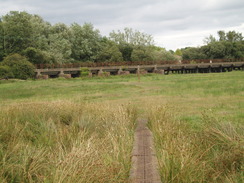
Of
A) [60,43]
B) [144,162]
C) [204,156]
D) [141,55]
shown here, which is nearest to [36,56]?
[60,43]

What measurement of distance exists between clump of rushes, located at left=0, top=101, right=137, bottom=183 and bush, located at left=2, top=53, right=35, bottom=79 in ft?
93.4

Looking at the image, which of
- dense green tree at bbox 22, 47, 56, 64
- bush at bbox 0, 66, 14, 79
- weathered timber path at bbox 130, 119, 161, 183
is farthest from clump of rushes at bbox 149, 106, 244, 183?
dense green tree at bbox 22, 47, 56, 64

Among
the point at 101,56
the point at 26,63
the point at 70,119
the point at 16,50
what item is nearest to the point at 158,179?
the point at 70,119

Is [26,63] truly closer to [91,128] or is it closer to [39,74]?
[39,74]

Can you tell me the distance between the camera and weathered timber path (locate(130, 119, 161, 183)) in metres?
4.44

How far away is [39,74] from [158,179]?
36.1m

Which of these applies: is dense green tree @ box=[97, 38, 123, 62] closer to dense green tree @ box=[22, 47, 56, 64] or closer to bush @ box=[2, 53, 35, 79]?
dense green tree @ box=[22, 47, 56, 64]

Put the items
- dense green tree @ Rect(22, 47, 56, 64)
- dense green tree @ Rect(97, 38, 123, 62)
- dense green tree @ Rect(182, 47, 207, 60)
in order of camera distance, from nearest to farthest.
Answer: dense green tree @ Rect(22, 47, 56, 64) → dense green tree @ Rect(97, 38, 123, 62) → dense green tree @ Rect(182, 47, 207, 60)

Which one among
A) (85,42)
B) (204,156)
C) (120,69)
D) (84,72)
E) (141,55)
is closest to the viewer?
(204,156)

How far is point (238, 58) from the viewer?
68000 mm

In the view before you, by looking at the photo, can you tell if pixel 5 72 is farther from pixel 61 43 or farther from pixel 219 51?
pixel 219 51

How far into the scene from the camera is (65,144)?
6488mm

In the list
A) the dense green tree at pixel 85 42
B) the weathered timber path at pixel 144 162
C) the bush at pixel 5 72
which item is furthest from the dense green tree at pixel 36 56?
the weathered timber path at pixel 144 162

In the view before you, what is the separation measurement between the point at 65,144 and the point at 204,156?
2.76 m
